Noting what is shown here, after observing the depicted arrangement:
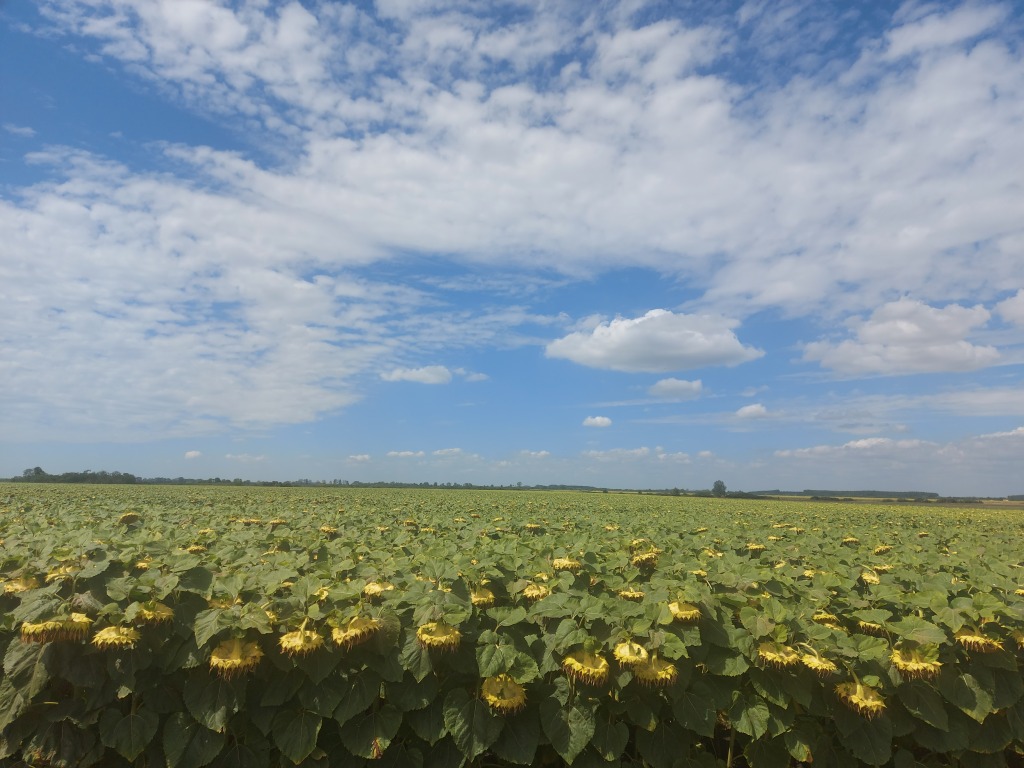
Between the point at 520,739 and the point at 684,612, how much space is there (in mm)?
1294

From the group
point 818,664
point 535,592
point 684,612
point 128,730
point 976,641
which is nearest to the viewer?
point 128,730

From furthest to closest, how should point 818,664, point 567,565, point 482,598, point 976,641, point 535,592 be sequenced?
1. point 567,565
2. point 535,592
3. point 482,598
4. point 976,641
5. point 818,664

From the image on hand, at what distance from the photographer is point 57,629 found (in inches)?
136

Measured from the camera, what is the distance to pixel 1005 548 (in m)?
10.5

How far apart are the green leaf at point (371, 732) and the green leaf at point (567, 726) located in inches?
34.8

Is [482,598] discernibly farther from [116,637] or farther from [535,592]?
[116,637]

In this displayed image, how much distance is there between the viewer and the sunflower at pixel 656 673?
345cm

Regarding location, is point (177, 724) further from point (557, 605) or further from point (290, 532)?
point (290, 532)

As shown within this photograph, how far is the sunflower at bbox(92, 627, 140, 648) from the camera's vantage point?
343cm

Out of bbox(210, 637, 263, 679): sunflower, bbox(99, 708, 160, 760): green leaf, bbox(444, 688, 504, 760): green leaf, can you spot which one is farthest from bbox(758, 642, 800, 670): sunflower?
bbox(99, 708, 160, 760): green leaf

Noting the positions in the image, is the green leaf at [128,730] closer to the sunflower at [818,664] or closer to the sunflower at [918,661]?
the sunflower at [818,664]

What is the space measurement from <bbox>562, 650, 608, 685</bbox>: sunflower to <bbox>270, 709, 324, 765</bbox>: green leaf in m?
1.49

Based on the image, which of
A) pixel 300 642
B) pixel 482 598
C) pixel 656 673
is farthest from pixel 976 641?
pixel 300 642

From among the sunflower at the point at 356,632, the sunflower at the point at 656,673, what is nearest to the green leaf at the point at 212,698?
the sunflower at the point at 356,632
